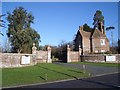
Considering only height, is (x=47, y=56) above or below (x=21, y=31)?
below

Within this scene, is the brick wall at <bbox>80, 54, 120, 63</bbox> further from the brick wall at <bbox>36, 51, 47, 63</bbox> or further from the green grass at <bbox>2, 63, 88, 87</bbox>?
the green grass at <bbox>2, 63, 88, 87</bbox>

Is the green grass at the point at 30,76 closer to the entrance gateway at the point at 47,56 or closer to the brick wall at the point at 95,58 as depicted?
the entrance gateway at the point at 47,56

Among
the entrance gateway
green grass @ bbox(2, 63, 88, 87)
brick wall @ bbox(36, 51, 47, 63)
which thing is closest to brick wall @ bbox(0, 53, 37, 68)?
green grass @ bbox(2, 63, 88, 87)

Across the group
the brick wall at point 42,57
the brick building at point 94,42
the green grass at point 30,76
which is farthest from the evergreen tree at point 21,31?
the green grass at point 30,76

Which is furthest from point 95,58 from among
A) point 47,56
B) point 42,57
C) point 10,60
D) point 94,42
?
point 10,60

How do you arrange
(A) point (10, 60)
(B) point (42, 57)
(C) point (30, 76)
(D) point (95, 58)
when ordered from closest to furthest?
(C) point (30, 76)
(A) point (10, 60)
(B) point (42, 57)
(D) point (95, 58)

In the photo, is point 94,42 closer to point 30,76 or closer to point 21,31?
point 21,31

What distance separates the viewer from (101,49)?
73.5 meters

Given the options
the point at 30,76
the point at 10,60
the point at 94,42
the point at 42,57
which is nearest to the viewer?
the point at 30,76

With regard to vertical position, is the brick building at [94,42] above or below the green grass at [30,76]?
above

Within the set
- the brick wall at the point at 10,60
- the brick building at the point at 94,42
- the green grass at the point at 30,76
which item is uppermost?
the brick building at the point at 94,42

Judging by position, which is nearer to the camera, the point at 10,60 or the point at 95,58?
the point at 10,60

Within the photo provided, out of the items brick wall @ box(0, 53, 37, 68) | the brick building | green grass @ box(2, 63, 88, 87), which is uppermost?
the brick building

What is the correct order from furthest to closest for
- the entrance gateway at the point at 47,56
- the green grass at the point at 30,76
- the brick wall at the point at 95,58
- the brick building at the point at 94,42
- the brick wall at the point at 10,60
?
1. the brick building at the point at 94,42
2. the entrance gateway at the point at 47,56
3. the brick wall at the point at 95,58
4. the brick wall at the point at 10,60
5. the green grass at the point at 30,76
